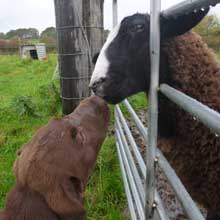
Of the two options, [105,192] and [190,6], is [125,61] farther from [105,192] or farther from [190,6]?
[105,192]

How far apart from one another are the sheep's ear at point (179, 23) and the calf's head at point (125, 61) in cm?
6

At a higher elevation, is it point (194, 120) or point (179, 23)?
point (179, 23)

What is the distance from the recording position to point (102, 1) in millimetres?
3803

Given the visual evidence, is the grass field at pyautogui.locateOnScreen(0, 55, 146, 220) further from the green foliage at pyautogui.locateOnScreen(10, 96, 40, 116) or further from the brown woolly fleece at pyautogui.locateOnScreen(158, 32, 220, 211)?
the brown woolly fleece at pyautogui.locateOnScreen(158, 32, 220, 211)

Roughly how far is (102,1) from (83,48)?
57 centimetres

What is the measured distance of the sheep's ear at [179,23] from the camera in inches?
65.8

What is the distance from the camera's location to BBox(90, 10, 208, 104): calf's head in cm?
201

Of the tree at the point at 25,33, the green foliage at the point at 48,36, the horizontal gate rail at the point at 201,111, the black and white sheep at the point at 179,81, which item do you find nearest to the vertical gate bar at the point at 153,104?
the horizontal gate rail at the point at 201,111

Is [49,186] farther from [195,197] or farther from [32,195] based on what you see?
[195,197]

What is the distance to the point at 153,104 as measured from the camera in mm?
1678

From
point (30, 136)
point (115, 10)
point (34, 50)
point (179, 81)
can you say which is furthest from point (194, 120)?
point (34, 50)

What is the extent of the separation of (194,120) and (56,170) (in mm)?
866

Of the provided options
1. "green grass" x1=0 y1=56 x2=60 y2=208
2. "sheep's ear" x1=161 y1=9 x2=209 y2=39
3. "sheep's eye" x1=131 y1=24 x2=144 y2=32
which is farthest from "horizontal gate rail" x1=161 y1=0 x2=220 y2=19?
"green grass" x1=0 y1=56 x2=60 y2=208

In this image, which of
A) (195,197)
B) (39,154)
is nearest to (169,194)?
(195,197)
